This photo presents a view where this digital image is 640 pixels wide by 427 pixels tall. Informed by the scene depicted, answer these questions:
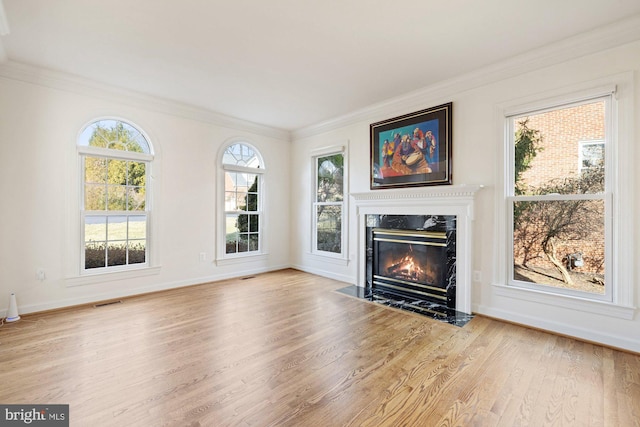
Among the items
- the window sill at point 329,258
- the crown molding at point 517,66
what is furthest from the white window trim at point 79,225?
the crown molding at point 517,66

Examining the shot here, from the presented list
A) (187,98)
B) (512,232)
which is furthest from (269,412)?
(187,98)

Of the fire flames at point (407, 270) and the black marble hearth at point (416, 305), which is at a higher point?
the fire flames at point (407, 270)

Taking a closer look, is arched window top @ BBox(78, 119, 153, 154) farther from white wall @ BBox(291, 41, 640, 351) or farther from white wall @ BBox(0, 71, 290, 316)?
white wall @ BBox(291, 41, 640, 351)

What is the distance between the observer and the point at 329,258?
16.9 ft

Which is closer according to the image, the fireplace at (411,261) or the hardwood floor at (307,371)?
the hardwood floor at (307,371)

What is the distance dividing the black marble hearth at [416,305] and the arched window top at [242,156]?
2.81m

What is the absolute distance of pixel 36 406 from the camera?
175 centimetres

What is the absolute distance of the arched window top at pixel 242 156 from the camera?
16.6 feet

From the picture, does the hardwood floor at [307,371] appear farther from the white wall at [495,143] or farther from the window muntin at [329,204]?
the window muntin at [329,204]

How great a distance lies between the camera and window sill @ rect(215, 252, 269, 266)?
4.94m

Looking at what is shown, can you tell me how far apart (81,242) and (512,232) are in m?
5.16

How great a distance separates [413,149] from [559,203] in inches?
68.0

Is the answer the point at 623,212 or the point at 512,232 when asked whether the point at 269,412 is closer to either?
the point at 512,232

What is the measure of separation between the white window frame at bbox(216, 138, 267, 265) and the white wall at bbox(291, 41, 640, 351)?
201cm
